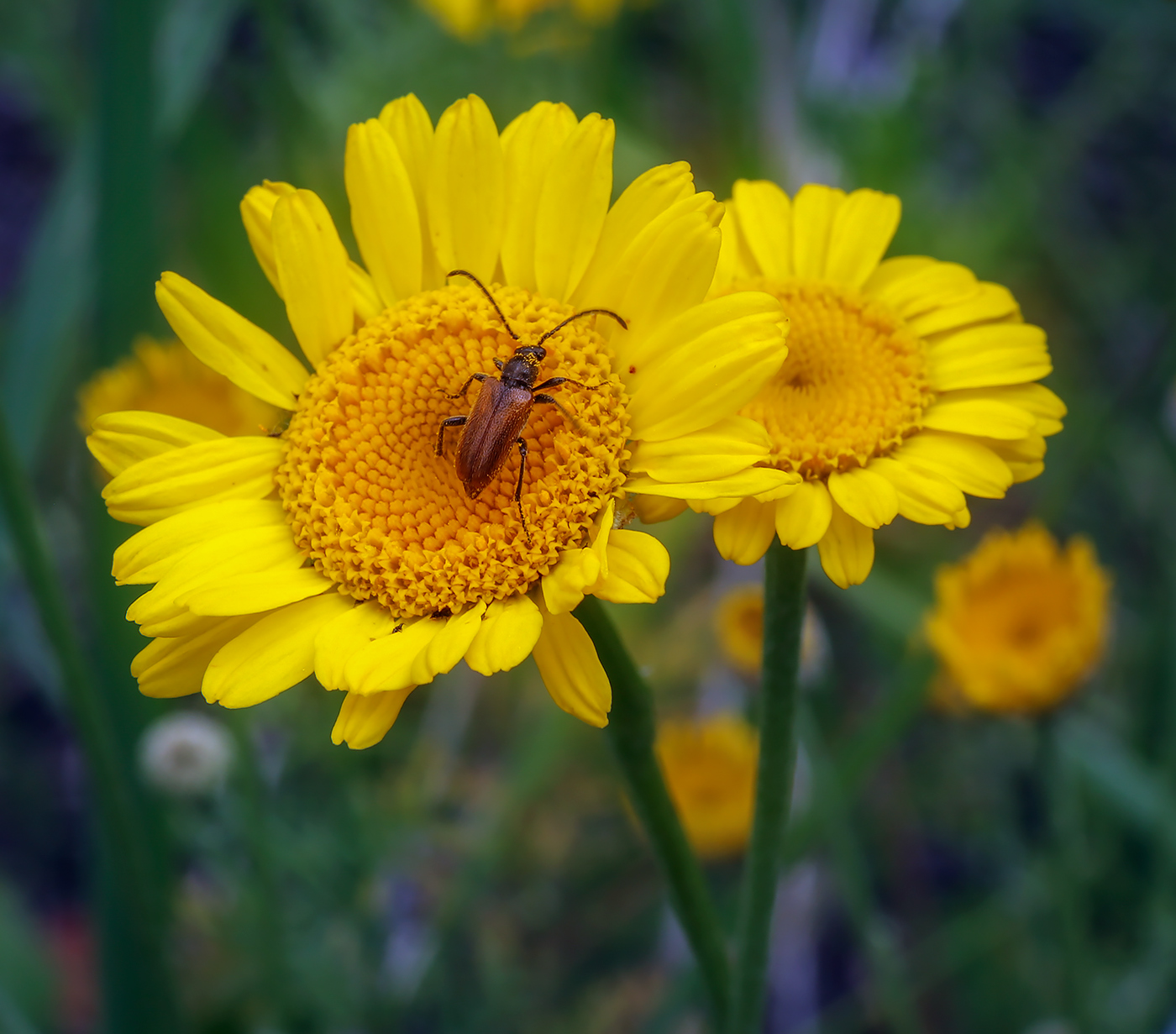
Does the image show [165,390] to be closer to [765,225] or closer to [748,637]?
[748,637]

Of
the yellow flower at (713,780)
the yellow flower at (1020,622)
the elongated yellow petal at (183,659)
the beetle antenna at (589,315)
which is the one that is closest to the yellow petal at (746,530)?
the beetle antenna at (589,315)

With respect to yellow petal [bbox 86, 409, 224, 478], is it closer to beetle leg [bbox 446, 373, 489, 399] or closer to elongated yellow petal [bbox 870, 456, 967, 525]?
beetle leg [bbox 446, 373, 489, 399]

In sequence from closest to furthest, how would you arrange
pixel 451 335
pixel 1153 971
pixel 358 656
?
1. pixel 358 656
2. pixel 451 335
3. pixel 1153 971

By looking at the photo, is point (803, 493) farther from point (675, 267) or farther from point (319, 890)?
point (319, 890)

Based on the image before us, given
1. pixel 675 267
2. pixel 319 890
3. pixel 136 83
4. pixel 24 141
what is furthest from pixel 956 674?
pixel 24 141

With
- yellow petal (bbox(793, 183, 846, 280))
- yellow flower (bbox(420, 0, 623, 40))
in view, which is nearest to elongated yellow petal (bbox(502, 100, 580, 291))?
yellow petal (bbox(793, 183, 846, 280))

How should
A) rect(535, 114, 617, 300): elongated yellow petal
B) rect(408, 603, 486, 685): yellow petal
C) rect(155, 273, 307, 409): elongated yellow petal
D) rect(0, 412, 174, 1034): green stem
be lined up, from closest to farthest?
1. rect(408, 603, 486, 685): yellow petal
2. rect(535, 114, 617, 300): elongated yellow petal
3. rect(155, 273, 307, 409): elongated yellow petal
4. rect(0, 412, 174, 1034): green stem
